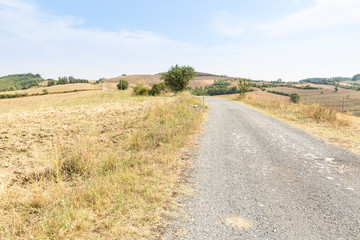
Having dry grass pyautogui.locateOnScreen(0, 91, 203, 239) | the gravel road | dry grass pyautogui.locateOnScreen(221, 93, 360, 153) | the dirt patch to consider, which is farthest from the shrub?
the dirt patch

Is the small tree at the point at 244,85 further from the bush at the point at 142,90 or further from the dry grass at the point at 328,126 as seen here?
the dry grass at the point at 328,126

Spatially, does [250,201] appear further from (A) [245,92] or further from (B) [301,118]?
(A) [245,92]

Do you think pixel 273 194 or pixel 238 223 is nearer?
pixel 238 223

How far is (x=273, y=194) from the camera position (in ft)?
13.6

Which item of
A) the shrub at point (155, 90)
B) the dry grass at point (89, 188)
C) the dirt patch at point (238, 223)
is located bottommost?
the dirt patch at point (238, 223)

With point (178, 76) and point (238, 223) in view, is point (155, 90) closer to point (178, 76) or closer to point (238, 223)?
point (178, 76)

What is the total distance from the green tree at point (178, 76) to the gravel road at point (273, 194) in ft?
95.5

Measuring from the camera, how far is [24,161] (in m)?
6.76

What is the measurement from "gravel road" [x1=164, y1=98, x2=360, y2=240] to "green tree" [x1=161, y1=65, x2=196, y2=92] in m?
29.1

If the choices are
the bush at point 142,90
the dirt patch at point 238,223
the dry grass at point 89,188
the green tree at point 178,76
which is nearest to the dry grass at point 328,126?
the dirt patch at point 238,223

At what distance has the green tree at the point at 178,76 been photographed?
3522 centimetres

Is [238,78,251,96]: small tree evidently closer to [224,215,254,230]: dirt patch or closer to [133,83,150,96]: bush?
[133,83,150,96]: bush

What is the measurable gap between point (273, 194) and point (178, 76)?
32470mm

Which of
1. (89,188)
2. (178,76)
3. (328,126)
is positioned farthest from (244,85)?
(89,188)
